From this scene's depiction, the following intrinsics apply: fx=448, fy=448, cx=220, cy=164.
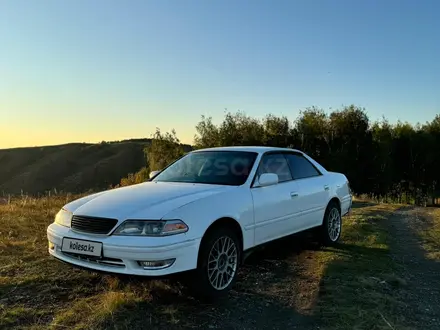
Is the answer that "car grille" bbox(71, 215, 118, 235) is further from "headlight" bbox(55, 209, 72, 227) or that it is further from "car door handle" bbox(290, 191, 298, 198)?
"car door handle" bbox(290, 191, 298, 198)

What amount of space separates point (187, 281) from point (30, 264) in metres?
2.38

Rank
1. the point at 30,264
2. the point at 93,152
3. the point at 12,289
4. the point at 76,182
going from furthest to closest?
1. the point at 93,152
2. the point at 76,182
3. the point at 30,264
4. the point at 12,289

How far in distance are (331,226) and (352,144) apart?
1110 inches

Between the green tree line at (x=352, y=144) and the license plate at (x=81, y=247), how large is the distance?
92.5 ft

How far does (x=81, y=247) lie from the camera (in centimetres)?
423

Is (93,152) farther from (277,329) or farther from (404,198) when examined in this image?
(277,329)

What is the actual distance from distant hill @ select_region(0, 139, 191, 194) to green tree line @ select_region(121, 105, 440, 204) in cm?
2404

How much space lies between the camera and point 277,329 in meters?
3.90

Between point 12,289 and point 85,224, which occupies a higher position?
point 85,224

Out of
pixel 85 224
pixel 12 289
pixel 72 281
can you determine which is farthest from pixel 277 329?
pixel 12 289

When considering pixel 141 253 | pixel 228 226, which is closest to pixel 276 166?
pixel 228 226

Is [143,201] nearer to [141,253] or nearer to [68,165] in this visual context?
[141,253]

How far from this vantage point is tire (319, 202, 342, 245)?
6.85 meters

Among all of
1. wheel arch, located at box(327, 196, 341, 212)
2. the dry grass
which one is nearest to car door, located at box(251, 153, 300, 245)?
wheel arch, located at box(327, 196, 341, 212)
